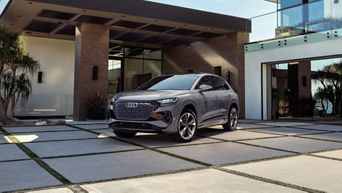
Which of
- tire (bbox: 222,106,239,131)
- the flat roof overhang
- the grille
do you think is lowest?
tire (bbox: 222,106,239,131)

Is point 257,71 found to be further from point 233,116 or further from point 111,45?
point 111,45

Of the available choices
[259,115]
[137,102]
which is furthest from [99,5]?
[259,115]

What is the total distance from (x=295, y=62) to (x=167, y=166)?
12.7 metres

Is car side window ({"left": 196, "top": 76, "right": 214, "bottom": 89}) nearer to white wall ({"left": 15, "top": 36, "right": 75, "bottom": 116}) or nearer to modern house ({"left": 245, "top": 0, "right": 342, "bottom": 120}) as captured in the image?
modern house ({"left": 245, "top": 0, "right": 342, "bottom": 120})

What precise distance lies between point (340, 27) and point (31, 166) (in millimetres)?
11321

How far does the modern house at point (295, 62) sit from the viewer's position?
466 inches

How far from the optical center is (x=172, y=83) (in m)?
7.47

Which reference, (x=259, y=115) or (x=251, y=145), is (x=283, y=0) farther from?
(x=251, y=145)

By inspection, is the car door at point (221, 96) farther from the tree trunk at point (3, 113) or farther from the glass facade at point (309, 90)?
the glass facade at point (309, 90)

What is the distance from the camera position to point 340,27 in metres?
11.3

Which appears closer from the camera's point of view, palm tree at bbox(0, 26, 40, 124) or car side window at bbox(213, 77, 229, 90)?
car side window at bbox(213, 77, 229, 90)

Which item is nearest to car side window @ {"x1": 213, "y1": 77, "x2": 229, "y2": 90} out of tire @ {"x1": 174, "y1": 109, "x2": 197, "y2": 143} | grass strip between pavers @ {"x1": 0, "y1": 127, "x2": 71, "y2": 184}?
tire @ {"x1": 174, "y1": 109, "x2": 197, "y2": 143}

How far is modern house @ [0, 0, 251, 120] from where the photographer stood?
1177 cm

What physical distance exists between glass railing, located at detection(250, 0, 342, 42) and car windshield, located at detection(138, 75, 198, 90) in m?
7.07
